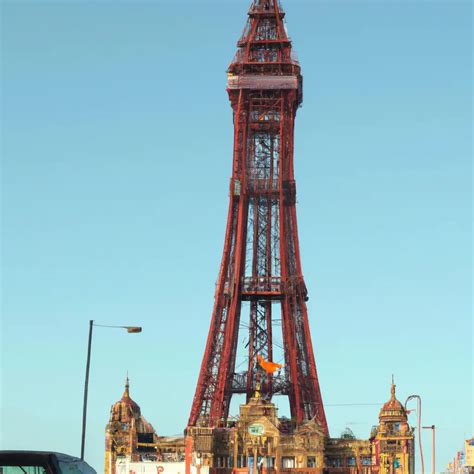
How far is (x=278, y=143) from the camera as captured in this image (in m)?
143

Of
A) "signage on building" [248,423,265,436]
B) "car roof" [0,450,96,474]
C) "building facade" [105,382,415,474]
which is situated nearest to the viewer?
"car roof" [0,450,96,474]

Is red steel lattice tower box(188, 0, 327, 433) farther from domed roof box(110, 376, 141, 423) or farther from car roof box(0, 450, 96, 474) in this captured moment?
car roof box(0, 450, 96, 474)

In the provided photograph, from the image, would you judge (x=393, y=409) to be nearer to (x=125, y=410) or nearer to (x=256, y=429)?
(x=256, y=429)

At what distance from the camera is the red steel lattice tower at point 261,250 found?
5295 inches

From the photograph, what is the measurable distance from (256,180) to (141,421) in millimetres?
32566

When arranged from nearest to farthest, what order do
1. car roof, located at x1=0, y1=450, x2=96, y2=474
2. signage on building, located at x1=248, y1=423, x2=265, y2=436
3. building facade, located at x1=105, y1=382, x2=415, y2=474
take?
car roof, located at x1=0, y1=450, x2=96, y2=474
building facade, located at x1=105, y1=382, x2=415, y2=474
signage on building, located at x1=248, y1=423, x2=265, y2=436

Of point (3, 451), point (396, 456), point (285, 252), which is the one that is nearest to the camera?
point (3, 451)

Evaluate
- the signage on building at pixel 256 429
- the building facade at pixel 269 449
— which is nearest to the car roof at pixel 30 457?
the building facade at pixel 269 449

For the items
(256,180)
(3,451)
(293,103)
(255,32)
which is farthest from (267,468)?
(3,451)

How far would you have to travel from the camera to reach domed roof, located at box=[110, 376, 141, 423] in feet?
448

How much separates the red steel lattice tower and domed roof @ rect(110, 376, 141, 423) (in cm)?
871

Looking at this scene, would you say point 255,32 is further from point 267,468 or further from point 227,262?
point 267,468

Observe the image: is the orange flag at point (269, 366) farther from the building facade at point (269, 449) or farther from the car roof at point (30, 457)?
the car roof at point (30, 457)

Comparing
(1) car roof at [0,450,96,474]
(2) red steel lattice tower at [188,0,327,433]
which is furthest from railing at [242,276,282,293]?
(1) car roof at [0,450,96,474]
